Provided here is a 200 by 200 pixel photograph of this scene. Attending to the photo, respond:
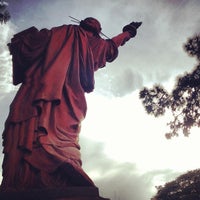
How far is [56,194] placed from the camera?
3.43 metres

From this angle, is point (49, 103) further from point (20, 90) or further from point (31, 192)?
point (31, 192)

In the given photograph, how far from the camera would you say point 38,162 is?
386cm

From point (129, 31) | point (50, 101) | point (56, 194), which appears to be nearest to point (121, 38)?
point (129, 31)

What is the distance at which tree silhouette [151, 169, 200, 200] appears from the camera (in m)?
31.0

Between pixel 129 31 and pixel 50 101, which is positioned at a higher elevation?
pixel 129 31

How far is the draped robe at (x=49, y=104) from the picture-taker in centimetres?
383

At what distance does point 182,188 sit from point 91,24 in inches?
1187

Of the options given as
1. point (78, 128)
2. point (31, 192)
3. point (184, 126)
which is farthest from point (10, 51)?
point (184, 126)

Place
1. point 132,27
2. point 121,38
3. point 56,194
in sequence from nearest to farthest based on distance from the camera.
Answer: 1. point 56,194
2. point 121,38
3. point 132,27

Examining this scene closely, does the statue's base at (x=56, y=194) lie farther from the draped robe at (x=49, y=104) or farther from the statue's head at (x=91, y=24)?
the statue's head at (x=91, y=24)

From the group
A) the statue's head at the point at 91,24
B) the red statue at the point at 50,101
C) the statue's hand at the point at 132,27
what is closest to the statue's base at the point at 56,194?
the red statue at the point at 50,101

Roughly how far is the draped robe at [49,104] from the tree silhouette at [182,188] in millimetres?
28372

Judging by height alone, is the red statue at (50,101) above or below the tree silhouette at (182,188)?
below

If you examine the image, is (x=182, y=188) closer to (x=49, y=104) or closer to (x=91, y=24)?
(x=91, y=24)
